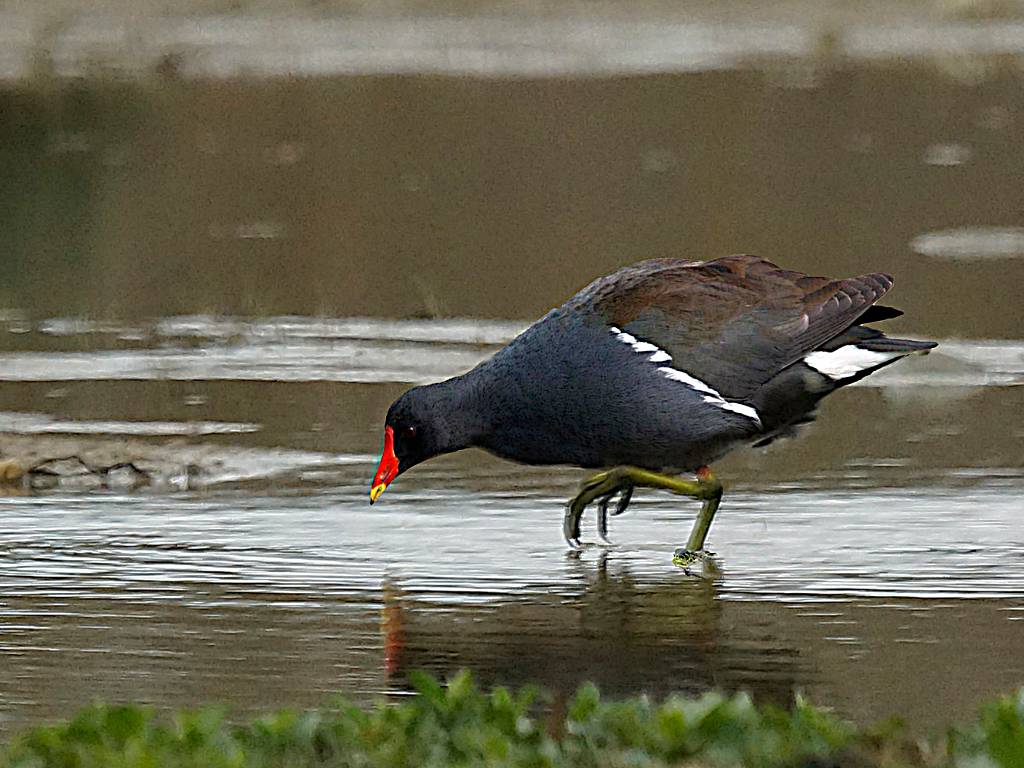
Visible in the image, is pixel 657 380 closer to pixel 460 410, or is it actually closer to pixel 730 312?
pixel 730 312

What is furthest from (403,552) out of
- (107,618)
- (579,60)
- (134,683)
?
(579,60)

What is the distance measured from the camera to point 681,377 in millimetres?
8250

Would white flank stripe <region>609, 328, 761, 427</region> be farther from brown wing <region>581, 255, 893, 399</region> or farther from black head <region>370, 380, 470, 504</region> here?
black head <region>370, 380, 470, 504</region>

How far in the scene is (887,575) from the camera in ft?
25.9

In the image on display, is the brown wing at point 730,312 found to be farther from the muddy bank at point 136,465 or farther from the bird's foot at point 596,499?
the muddy bank at point 136,465

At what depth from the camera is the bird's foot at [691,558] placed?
26.8 ft

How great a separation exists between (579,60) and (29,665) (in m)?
19.8

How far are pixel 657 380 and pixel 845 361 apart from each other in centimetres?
87

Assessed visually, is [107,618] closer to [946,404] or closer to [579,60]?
[946,404]

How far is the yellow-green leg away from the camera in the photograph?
8305 millimetres

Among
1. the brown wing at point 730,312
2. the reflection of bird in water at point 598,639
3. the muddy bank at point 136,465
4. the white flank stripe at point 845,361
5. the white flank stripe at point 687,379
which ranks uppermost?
the brown wing at point 730,312

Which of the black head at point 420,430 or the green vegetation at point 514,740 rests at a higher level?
the black head at point 420,430

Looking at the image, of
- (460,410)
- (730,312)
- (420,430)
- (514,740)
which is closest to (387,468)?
(420,430)

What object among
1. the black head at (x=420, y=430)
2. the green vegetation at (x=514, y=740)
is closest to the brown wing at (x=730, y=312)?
the black head at (x=420, y=430)
